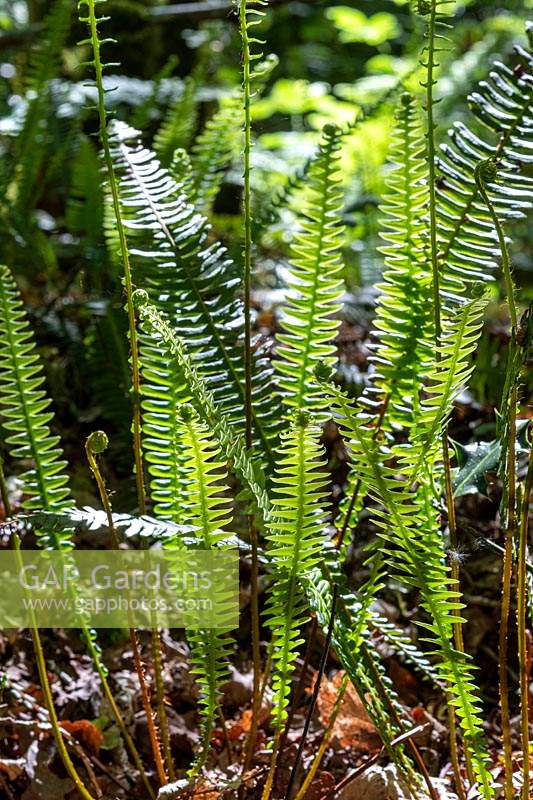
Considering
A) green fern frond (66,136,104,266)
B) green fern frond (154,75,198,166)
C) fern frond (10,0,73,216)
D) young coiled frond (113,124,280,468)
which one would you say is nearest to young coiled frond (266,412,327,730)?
young coiled frond (113,124,280,468)

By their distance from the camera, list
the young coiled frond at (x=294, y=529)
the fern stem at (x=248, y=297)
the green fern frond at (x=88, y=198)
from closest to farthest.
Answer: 1. the young coiled frond at (x=294, y=529)
2. the fern stem at (x=248, y=297)
3. the green fern frond at (x=88, y=198)

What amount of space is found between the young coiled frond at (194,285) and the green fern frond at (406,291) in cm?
22

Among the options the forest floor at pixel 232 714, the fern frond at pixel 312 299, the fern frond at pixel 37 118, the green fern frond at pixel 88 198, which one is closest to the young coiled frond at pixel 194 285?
the fern frond at pixel 312 299

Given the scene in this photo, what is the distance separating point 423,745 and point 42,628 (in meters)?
0.85

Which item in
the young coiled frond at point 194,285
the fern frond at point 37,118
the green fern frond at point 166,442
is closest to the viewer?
the green fern frond at point 166,442

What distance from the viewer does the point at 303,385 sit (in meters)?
1.43

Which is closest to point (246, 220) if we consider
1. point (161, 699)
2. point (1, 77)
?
point (161, 699)

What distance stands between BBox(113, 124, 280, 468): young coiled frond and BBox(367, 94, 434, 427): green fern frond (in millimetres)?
218

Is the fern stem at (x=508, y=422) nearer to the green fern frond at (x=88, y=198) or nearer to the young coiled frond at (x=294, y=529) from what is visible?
the young coiled frond at (x=294, y=529)

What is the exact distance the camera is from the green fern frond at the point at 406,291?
137 cm

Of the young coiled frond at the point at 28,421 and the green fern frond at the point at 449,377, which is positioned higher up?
the green fern frond at the point at 449,377

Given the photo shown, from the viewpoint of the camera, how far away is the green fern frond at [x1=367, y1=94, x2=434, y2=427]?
4.50ft

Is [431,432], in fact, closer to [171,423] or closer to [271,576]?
[271,576]

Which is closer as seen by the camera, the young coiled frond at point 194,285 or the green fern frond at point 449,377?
the green fern frond at point 449,377
